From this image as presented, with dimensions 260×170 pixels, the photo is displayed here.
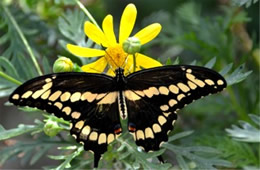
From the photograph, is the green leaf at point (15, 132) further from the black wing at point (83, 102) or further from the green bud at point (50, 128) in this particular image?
the black wing at point (83, 102)

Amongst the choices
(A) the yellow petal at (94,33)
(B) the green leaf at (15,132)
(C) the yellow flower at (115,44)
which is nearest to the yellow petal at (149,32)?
(C) the yellow flower at (115,44)

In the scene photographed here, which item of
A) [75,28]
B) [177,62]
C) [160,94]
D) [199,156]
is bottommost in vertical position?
[199,156]

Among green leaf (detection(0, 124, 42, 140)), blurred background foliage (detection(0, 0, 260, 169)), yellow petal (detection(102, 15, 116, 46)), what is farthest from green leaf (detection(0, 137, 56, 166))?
yellow petal (detection(102, 15, 116, 46))

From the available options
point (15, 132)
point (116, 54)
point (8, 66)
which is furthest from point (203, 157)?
point (8, 66)

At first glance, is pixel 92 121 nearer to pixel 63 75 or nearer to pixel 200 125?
pixel 63 75

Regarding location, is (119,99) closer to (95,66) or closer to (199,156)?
(95,66)

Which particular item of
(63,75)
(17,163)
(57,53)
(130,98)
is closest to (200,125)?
(57,53)

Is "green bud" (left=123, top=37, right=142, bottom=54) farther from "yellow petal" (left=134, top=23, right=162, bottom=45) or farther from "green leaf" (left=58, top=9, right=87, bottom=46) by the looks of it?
"green leaf" (left=58, top=9, right=87, bottom=46)
